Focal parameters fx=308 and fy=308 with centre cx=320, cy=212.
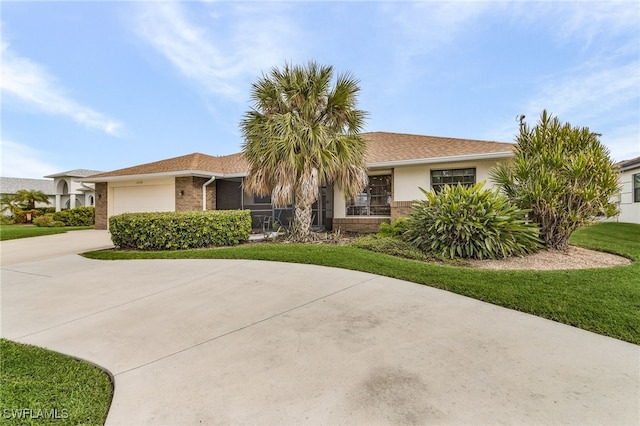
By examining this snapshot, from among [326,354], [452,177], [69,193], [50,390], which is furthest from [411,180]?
[69,193]

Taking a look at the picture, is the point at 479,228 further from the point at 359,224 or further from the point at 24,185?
the point at 24,185

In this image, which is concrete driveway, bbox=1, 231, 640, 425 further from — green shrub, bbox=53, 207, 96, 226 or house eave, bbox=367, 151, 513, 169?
green shrub, bbox=53, 207, 96, 226

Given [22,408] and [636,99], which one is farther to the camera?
[636,99]

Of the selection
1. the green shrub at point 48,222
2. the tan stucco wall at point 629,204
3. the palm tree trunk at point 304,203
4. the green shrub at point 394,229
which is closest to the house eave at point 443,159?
the green shrub at point 394,229

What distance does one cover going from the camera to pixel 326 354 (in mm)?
2912

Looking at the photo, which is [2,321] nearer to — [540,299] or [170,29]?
[540,299]

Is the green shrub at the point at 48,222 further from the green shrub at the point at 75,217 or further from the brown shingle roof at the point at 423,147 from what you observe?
the brown shingle roof at the point at 423,147

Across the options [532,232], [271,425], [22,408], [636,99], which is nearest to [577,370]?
[271,425]

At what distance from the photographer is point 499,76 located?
11336 millimetres

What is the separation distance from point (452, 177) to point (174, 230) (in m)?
9.84

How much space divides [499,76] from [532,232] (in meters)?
7.11

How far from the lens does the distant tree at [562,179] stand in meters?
6.84

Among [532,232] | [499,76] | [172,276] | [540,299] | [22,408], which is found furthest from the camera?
[499,76]

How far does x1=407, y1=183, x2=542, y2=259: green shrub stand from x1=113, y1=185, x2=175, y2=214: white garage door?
12406 millimetres
